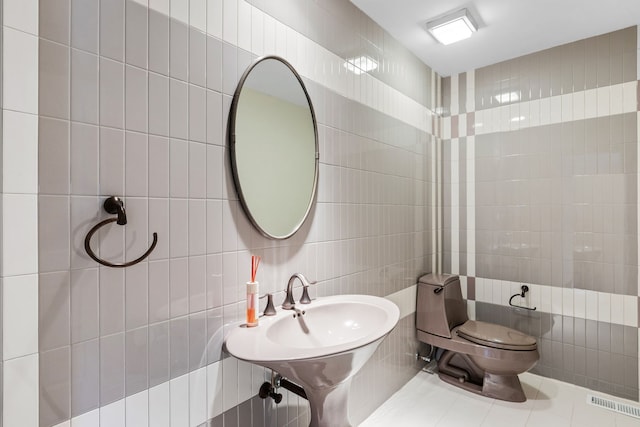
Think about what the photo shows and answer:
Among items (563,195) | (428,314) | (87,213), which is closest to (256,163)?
(87,213)

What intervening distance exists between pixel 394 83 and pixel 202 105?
159 cm

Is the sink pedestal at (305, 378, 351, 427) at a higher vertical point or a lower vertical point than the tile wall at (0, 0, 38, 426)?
lower

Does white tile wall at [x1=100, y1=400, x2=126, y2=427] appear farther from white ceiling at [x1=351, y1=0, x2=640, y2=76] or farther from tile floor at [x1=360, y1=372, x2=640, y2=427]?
white ceiling at [x1=351, y1=0, x2=640, y2=76]

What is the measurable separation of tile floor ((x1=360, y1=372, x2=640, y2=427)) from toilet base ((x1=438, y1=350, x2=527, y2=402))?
4 cm

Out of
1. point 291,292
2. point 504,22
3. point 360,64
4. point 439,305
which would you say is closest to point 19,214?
point 291,292

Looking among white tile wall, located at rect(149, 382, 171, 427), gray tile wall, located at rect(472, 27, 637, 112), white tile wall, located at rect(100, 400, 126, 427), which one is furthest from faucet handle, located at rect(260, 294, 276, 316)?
gray tile wall, located at rect(472, 27, 637, 112)

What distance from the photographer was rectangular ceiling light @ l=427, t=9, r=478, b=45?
81.8 inches

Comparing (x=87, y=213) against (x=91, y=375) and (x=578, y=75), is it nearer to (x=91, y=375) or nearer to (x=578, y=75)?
(x=91, y=375)

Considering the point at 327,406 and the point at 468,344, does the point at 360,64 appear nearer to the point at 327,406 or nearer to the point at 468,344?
the point at 327,406

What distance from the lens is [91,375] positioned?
94cm

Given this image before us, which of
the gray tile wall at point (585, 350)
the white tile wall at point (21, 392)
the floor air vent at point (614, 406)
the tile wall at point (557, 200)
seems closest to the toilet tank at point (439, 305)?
the tile wall at point (557, 200)

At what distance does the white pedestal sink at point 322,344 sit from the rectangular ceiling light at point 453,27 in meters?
1.78

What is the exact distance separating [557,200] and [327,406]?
7.43 feet

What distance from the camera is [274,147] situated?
1498 millimetres
